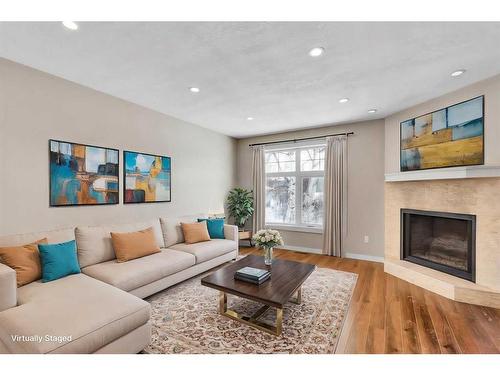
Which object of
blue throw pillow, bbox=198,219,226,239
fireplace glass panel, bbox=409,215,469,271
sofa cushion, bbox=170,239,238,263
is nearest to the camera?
fireplace glass panel, bbox=409,215,469,271

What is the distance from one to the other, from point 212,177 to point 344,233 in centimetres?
287

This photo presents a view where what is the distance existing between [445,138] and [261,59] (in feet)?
8.82

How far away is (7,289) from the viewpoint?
155 cm

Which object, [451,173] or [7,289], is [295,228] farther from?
[7,289]

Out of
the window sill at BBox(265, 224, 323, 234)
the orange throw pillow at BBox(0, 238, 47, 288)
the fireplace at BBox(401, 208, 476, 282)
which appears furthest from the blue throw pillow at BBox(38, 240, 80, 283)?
the fireplace at BBox(401, 208, 476, 282)

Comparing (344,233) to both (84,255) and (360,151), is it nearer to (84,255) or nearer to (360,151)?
(360,151)

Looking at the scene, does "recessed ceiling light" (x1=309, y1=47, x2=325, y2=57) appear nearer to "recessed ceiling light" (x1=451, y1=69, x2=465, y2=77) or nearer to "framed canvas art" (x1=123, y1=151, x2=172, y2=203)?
"recessed ceiling light" (x1=451, y1=69, x2=465, y2=77)

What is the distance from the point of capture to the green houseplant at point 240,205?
16.3 ft

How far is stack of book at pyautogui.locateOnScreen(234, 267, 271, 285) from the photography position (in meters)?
2.16

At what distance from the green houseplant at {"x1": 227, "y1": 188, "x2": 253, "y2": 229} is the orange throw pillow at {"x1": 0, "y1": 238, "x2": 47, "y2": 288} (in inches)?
134

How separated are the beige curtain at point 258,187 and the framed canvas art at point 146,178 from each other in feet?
6.59

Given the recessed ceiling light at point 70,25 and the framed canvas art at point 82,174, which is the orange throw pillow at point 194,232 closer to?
the framed canvas art at point 82,174

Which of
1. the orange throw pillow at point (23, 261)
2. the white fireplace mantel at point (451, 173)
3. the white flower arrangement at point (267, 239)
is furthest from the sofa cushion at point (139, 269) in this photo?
the white fireplace mantel at point (451, 173)
